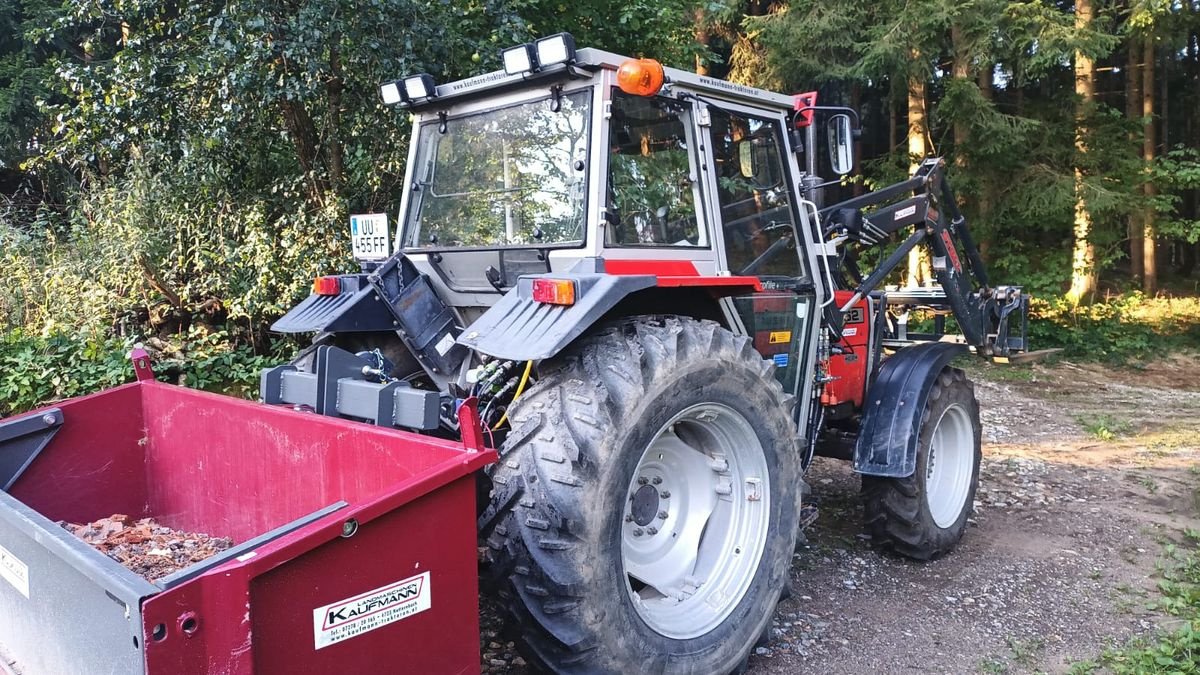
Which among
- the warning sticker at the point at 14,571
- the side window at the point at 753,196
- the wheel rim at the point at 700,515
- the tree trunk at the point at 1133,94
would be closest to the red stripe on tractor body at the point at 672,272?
the side window at the point at 753,196

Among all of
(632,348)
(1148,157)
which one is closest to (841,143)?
(632,348)

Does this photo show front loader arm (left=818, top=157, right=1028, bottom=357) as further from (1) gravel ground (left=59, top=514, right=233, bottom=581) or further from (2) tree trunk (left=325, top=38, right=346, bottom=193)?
(2) tree trunk (left=325, top=38, right=346, bottom=193)

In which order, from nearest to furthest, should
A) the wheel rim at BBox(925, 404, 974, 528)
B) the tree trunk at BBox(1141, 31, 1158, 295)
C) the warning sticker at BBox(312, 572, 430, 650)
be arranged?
the warning sticker at BBox(312, 572, 430, 650), the wheel rim at BBox(925, 404, 974, 528), the tree trunk at BBox(1141, 31, 1158, 295)

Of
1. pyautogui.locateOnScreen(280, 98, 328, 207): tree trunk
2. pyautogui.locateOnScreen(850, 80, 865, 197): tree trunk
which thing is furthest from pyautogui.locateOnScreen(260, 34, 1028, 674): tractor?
pyautogui.locateOnScreen(850, 80, 865, 197): tree trunk

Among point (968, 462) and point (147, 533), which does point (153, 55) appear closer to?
point (147, 533)

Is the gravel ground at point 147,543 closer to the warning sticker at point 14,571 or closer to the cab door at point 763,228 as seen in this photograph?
the warning sticker at point 14,571

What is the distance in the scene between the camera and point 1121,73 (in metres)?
18.0

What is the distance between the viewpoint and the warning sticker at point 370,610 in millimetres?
2047

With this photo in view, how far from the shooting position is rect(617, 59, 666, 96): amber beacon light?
3180 mm

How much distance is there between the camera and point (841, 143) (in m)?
4.17

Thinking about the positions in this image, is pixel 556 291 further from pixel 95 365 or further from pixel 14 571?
pixel 95 365

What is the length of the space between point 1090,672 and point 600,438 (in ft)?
7.62

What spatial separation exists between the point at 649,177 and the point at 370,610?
2.12 meters

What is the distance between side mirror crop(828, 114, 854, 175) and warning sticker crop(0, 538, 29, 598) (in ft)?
11.8
